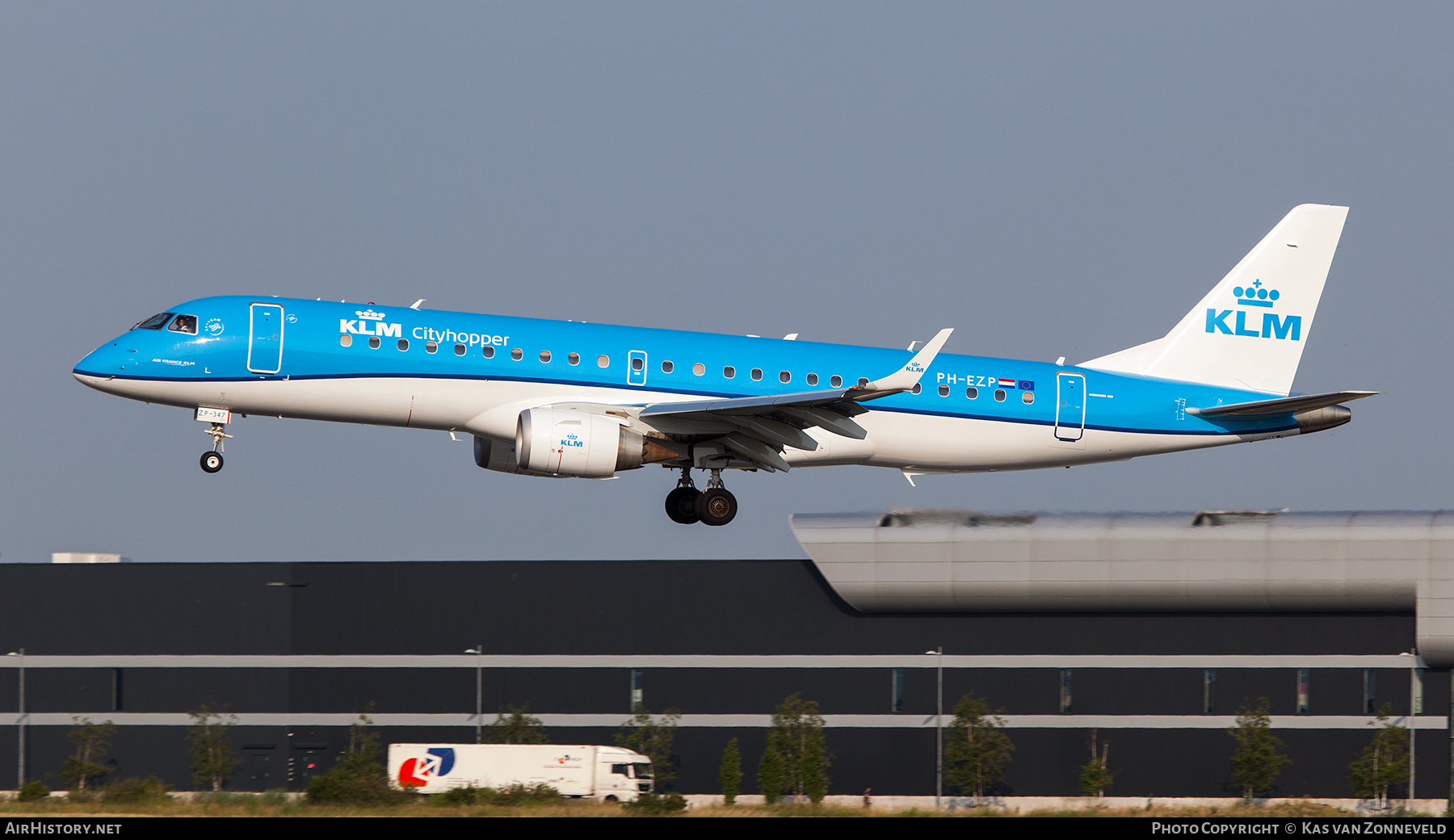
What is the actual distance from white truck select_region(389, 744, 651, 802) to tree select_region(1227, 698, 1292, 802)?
854 inches

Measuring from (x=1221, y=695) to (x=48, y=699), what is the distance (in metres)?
47.4

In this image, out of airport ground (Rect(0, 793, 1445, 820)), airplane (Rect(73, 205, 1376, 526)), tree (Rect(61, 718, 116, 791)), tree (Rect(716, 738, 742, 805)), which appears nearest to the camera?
airplane (Rect(73, 205, 1376, 526))

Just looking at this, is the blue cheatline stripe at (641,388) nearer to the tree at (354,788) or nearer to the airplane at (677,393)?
the airplane at (677,393)

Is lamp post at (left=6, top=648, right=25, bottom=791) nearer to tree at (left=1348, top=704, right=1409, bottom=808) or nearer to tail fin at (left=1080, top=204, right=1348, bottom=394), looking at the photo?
tail fin at (left=1080, top=204, right=1348, bottom=394)

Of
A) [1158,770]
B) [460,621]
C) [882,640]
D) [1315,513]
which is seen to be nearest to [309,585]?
[460,621]

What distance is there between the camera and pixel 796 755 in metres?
60.6

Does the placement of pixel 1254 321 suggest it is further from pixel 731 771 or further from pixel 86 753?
pixel 86 753

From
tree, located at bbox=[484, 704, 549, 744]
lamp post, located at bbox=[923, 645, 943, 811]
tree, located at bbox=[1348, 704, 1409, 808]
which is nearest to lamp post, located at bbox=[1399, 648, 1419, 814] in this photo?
tree, located at bbox=[1348, 704, 1409, 808]

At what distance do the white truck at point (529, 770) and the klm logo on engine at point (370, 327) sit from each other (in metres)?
24.4

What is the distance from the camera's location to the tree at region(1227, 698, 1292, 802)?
59.1 meters

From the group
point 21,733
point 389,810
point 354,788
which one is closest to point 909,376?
point 389,810

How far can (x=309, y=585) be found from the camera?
225 feet

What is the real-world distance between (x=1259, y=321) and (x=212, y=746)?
4352 cm

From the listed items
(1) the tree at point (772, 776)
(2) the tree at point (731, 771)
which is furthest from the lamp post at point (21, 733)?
(1) the tree at point (772, 776)
